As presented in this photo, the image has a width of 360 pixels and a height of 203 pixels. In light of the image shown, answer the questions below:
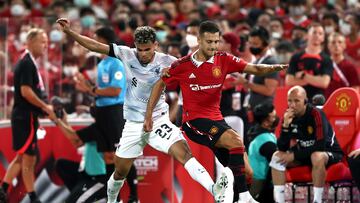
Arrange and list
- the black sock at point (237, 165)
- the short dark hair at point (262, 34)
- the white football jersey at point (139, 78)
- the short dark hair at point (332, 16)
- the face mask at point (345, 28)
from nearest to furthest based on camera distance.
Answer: the black sock at point (237, 165) < the white football jersey at point (139, 78) < the short dark hair at point (262, 34) < the face mask at point (345, 28) < the short dark hair at point (332, 16)

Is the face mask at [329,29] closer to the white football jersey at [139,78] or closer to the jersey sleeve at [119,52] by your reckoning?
the white football jersey at [139,78]

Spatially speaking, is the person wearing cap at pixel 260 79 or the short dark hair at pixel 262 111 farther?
the person wearing cap at pixel 260 79

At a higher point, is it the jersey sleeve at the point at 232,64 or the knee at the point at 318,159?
the jersey sleeve at the point at 232,64

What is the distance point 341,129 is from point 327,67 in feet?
4.95

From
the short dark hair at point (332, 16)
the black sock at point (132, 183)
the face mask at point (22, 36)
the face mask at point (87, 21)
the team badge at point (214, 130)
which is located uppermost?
the face mask at point (87, 21)

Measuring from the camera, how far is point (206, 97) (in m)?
11.7

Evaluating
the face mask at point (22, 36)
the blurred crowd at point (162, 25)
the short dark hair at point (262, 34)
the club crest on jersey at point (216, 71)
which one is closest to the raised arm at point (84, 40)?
the club crest on jersey at point (216, 71)

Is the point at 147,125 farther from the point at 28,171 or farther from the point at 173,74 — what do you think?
the point at 28,171

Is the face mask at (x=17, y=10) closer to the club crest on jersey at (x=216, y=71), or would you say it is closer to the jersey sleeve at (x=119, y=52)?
the jersey sleeve at (x=119, y=52)

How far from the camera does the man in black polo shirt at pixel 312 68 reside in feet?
48.8

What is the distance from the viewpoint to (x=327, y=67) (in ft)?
48.9

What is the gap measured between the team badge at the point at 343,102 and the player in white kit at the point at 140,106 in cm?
258

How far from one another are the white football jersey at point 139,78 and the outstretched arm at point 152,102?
1.02 ft

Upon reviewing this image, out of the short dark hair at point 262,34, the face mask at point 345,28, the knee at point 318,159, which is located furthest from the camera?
the face mask at point 345,28
